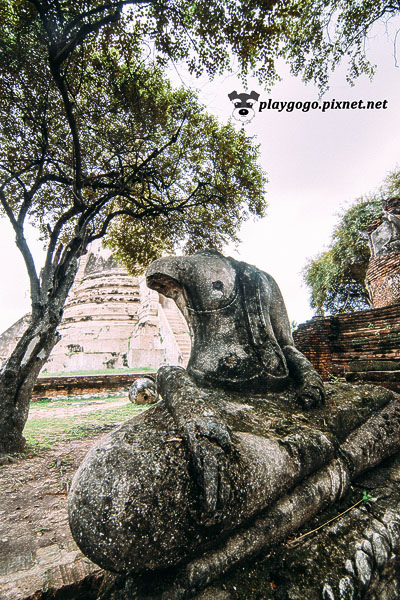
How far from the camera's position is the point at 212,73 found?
396cm

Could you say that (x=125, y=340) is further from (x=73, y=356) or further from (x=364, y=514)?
(x=364, y=514)

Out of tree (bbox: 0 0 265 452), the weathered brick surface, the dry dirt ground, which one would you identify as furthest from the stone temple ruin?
the dry dirt ground

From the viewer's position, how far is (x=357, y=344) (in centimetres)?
527

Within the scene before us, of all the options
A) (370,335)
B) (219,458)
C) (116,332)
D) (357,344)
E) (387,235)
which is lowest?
(219,458)

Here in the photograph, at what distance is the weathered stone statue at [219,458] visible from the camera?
85 centimetres

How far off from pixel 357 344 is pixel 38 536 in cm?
538

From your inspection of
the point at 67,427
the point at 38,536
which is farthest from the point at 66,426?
the point at 38,536

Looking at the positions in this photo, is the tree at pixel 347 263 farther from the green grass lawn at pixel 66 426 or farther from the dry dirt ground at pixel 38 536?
the dry dirt ground at pixel 38 536

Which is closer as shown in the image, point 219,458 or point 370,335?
point 219,458

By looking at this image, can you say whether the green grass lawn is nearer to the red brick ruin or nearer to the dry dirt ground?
the dry dirt ground

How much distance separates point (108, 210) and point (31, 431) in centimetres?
452

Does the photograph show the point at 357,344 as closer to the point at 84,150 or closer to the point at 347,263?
the point at 84,150

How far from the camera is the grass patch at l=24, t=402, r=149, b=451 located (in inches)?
141

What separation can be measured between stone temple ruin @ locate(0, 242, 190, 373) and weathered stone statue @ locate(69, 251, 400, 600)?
7.52 m
